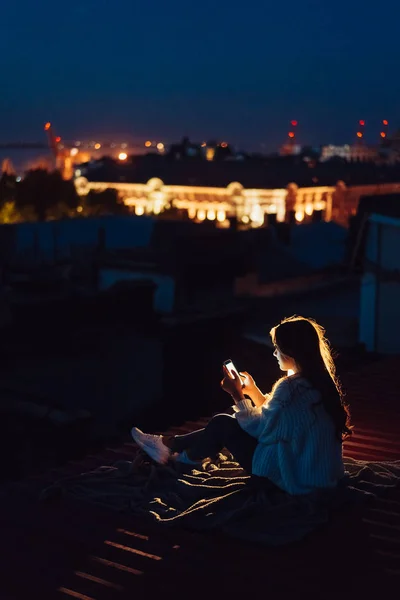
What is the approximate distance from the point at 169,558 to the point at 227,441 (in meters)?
0.71

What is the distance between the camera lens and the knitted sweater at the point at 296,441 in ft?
12.4

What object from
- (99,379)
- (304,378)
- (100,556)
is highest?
(304,378)

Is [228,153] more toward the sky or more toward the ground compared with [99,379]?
more toward the sky

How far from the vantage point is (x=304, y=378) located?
3.80 metres

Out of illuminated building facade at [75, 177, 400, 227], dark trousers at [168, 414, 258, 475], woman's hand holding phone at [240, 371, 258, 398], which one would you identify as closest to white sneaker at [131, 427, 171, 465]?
dark trousers at [168, 414, 258, 475]

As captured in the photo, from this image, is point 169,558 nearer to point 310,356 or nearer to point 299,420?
point 299,420

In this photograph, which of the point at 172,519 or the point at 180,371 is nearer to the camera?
the point at 172,519

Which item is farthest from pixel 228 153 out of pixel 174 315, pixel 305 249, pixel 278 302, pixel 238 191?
pixel 174 315

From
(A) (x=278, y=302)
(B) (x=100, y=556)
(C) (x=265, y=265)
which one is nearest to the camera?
(B) (x=100, y=556)

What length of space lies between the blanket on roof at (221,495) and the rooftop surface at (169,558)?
5 centimetres

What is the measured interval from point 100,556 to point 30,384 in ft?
18.0

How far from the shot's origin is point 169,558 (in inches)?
135

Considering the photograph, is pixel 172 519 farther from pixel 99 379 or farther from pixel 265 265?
pixel 265 265

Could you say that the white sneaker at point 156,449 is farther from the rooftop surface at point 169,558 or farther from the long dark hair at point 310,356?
the long dark hair at point 310,356
